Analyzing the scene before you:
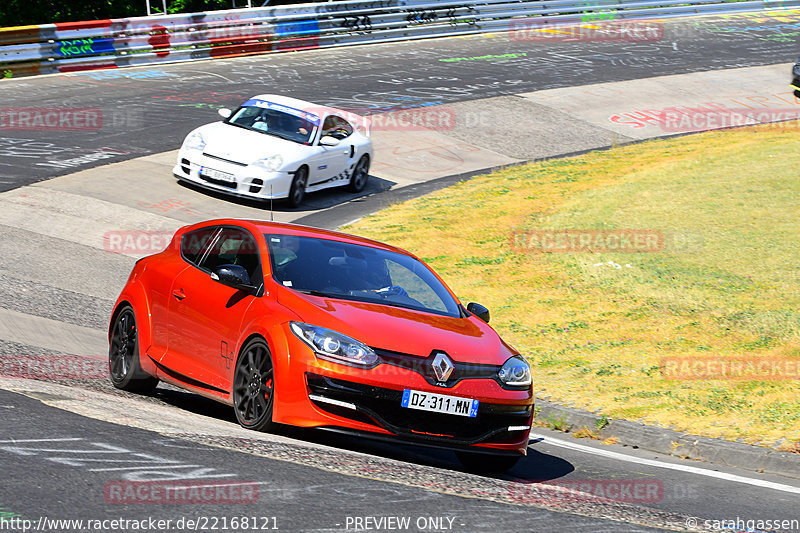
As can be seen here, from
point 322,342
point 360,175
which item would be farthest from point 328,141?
point 322,342

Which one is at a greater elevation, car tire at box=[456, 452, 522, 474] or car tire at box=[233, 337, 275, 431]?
car tire at box=[233, 337, 275, 431]

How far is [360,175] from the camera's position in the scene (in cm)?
1972

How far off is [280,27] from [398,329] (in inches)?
1030

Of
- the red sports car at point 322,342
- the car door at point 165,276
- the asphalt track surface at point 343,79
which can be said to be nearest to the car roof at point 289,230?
the red sports car at point 322,342

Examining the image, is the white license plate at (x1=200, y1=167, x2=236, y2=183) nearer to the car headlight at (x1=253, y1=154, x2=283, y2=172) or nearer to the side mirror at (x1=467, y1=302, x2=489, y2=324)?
the car headlight at (x1=253, y1=154, x2=283, y2=172)

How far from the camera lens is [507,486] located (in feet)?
20.9

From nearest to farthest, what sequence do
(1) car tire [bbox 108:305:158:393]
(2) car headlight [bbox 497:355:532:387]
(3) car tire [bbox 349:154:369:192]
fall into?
(2) car headlight [bbox 497:355:532:387] → (1) car tire [bbox 108:305:158:393] → (3) car tire [bbox 349:154:369:192]

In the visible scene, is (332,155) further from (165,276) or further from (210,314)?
(210,314)

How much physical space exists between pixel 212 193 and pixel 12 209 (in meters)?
3.66

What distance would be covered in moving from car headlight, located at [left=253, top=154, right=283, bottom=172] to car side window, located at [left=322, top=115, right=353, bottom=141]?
1483 millimetres

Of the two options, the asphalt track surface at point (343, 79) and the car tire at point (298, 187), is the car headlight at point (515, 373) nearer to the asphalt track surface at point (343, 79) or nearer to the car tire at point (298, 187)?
the car tire at point (298, 187)

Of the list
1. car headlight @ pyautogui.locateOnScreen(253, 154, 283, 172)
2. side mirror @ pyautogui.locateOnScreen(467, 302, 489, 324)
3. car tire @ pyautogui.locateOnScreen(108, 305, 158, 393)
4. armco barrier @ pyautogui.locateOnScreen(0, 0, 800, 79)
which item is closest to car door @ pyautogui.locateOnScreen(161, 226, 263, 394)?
car tire @ pyautogui.locateOnScreen(108, 305, 158, 393)

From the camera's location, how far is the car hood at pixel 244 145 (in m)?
17.4

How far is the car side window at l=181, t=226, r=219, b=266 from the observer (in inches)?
328
